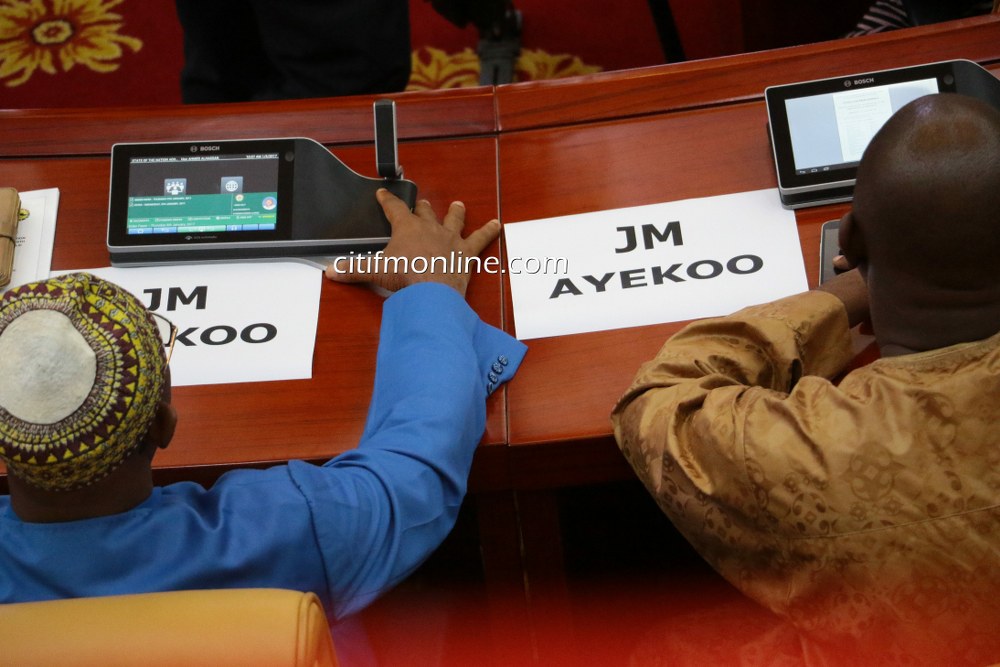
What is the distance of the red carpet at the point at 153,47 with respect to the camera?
2.15 metres

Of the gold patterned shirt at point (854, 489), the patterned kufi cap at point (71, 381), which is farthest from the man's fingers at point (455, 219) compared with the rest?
the patterned kufi cap at point (71, 381)

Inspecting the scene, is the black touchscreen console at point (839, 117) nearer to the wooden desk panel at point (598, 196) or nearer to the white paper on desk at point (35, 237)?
the wooden desk panel at point (598, 196)

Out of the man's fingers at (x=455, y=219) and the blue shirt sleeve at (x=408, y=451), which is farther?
the man's fingers at (x=455, y=219)

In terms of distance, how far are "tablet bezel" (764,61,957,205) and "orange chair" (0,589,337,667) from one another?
0.72 metres

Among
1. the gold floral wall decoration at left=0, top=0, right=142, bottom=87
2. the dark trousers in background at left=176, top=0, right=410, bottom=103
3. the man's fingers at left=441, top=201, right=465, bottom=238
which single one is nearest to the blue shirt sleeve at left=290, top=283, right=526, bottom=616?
the man's fingers at left=441, top=201, right=465, bottom=238

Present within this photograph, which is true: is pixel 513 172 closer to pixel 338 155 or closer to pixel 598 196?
pixel 598 196

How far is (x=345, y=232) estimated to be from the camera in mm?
1065

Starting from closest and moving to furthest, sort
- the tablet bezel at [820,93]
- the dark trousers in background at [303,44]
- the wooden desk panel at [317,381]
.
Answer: the wooden desk panel at [317,381]
the tablet bezel at [820,93]
the dark trousers in background at [303,44]

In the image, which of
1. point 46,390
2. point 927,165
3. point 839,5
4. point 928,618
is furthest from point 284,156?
point 839,5

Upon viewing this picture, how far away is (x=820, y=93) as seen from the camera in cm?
106

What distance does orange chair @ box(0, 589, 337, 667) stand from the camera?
20.5 inches

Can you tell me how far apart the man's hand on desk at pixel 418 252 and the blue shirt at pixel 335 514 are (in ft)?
0.16

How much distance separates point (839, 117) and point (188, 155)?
2.34 feet

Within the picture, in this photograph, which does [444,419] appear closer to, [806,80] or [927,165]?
[927,165]
